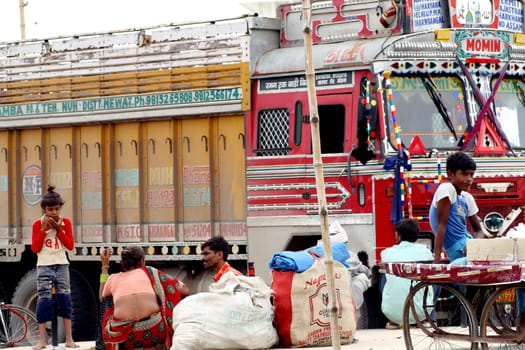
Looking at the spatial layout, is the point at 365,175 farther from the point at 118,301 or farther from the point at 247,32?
the point at 118,301

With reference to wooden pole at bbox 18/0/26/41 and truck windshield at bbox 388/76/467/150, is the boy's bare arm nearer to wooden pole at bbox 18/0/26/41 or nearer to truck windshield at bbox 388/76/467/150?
truck windshield at bbox 388/76/467/150

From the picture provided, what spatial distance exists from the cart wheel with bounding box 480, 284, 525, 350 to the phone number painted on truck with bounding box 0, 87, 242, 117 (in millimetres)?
5463

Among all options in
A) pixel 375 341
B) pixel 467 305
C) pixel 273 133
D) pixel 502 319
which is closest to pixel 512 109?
pixel 273 133

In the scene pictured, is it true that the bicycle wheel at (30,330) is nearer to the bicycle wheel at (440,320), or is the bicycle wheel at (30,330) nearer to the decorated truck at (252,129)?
the decorated truck at (252,129)

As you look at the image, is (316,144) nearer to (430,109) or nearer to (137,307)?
(137,307)

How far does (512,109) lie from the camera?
14180mm

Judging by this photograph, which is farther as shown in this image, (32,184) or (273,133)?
(32,184)

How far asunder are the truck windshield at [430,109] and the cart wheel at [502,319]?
12.3 feet

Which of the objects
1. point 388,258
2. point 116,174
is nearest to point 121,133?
point 116,174

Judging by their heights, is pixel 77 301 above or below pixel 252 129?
below

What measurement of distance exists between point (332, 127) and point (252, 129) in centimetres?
106

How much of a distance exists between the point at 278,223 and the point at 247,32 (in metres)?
2.12

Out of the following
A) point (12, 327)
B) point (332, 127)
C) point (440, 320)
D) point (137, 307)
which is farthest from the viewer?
point (12, 327)

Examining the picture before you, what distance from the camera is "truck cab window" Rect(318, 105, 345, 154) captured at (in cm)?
1384
